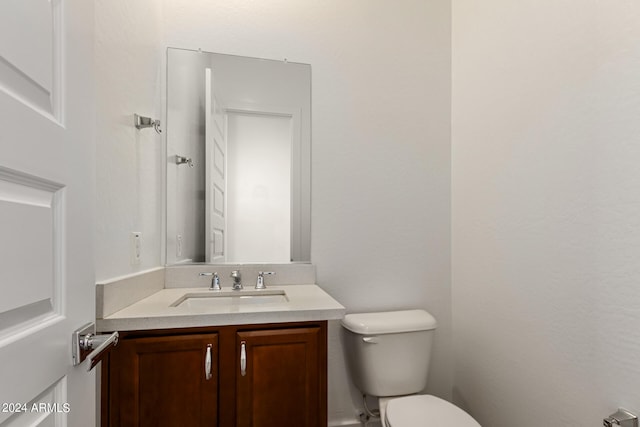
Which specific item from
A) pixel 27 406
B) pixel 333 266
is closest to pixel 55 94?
pixel 27 406

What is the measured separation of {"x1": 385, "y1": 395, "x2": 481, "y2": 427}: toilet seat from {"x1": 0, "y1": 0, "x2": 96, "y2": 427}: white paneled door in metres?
1.07

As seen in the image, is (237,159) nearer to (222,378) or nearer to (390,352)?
(222,378)

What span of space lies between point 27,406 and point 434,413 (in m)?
1.32

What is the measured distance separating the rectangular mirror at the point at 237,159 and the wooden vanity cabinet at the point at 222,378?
23.2 inches

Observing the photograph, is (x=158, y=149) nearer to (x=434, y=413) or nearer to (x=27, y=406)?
(x=27, y=406)

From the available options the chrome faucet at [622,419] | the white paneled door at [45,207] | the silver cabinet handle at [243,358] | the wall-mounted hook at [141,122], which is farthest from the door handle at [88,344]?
the chrome faucet at [622,419]

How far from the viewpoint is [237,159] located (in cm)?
168

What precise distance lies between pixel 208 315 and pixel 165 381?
0.79 feet

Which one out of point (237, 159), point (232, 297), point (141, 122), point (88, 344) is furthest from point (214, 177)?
point (88, 344)

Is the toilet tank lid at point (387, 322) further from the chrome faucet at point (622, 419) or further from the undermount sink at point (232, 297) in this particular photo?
the chrome faucet at point (622, 419)

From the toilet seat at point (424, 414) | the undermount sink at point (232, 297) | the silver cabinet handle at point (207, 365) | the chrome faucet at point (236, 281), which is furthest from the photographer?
the chrome faucet at point (236, 281)

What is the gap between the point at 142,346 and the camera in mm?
1029

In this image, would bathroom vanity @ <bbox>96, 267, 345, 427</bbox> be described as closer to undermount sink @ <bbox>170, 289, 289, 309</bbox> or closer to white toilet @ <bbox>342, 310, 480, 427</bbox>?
undermount sink @ <bbox>170, 289, 289, 309</bbox>

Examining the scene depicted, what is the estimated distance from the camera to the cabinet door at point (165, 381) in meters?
1.01
